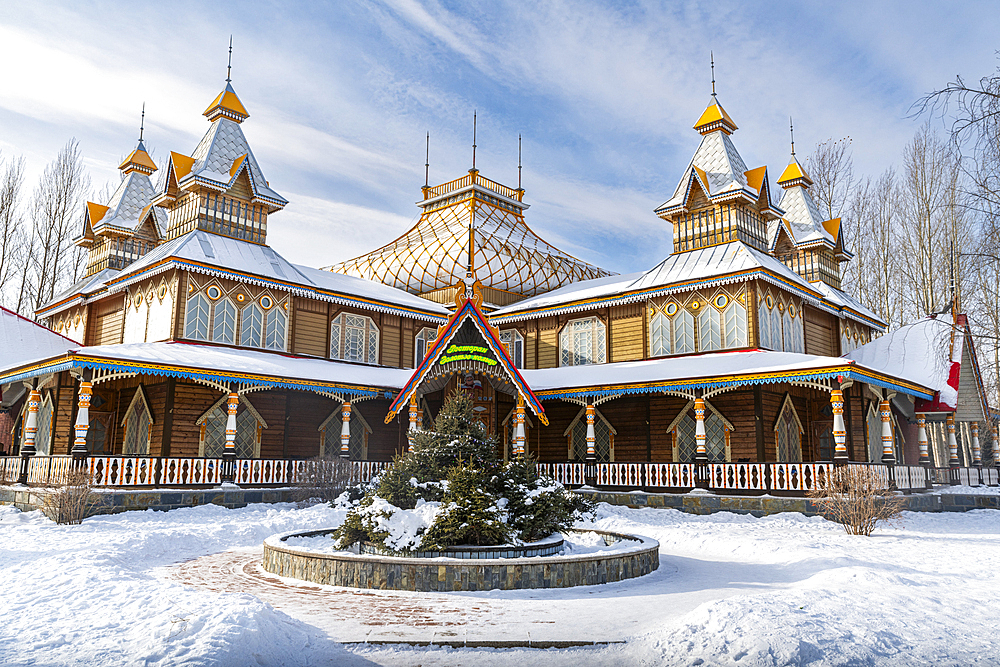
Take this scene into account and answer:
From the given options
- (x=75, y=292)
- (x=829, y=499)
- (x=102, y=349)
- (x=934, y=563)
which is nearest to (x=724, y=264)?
(x=829, y=499)

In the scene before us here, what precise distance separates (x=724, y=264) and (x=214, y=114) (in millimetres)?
19492

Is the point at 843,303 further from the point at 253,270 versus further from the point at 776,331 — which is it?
the point at 253,270

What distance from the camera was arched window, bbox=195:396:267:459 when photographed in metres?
22.3

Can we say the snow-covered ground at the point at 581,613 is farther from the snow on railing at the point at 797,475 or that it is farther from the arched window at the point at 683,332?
the arched window at the point at 683,332

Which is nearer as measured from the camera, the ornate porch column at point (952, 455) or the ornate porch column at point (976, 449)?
the ornate porch column at point (952, 455)

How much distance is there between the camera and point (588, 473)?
22.5m

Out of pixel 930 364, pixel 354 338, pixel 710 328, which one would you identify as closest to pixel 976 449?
pixel 930 364

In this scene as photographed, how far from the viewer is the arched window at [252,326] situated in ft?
78.4

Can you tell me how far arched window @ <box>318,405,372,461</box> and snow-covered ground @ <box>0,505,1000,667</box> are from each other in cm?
1216

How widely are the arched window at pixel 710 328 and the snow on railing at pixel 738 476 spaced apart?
4.67 metres

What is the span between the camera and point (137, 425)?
23141mm

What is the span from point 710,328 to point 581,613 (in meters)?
17.2

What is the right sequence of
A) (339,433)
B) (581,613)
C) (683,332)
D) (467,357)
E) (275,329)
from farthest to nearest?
(339,433)
(275,329)
(683,332)
(467,357)
(581,613)

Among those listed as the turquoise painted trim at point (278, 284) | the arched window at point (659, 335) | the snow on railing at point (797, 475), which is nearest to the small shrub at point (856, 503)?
the snow on railing at point (797, 475)
